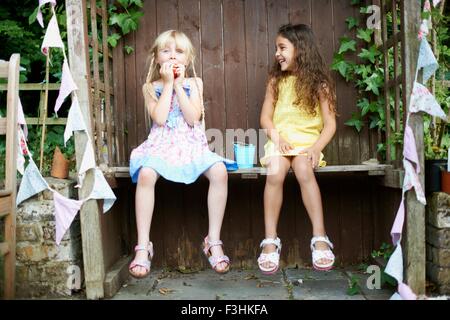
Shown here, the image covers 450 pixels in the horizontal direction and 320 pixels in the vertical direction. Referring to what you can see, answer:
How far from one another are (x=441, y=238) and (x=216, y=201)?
4.08ft

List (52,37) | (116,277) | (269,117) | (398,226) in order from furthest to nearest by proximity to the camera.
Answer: (269,117) → (116,277) → (52,37) → (398,226)

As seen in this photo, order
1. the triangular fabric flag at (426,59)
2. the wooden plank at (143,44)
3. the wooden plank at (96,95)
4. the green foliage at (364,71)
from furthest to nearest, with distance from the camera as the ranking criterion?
the wooden plank at (143,44)
the green foliage at (364,71)
the wooden plank at (96,95)
the triangular fabric flag at (426,59)

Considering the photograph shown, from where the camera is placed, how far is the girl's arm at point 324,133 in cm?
337

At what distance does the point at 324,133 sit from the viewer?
3486mm

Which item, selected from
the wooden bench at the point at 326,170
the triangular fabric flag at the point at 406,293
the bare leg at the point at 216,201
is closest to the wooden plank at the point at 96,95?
the wooden bench at the point at 326,170

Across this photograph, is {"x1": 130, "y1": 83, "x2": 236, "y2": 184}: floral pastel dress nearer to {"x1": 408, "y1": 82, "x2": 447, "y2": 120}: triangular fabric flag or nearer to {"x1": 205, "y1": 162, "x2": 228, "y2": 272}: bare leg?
{"x1": 205, "y1": 162, "x2": 228, "y2": 272}: bare leg

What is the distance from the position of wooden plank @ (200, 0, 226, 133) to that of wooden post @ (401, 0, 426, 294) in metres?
1.37

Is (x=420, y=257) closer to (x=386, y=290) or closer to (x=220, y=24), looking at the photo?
(x=386, y=290)

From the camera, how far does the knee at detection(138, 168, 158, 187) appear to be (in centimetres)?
321

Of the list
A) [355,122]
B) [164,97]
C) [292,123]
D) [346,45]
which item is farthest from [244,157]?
[346,45]

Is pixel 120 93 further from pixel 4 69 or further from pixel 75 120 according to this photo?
pixel 4 69

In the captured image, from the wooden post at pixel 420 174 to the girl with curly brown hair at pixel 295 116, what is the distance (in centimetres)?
51

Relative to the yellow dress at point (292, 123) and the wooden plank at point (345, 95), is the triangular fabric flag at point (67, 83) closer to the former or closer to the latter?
the yellow dress at point (292, 123)

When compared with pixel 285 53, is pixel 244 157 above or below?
below
